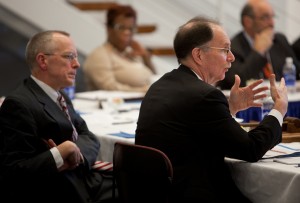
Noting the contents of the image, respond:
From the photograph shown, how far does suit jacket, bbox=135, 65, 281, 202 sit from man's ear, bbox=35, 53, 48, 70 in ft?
2.63

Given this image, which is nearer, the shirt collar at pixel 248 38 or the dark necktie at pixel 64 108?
the dark necktie at pixel 64 108

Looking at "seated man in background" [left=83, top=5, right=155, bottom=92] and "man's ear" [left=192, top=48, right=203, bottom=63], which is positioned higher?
"man's ear" [left=192, top=48, right=203, bottom=63]

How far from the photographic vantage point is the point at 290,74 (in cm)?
542

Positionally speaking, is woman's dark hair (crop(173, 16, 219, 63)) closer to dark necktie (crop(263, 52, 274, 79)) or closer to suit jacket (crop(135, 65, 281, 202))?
suit jacket (crop(135, 65, 281, 202))

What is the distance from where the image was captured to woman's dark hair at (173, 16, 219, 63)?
321cm

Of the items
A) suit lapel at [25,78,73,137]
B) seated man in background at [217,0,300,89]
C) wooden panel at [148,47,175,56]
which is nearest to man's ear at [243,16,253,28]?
seated man in background at [217,0,300,89]

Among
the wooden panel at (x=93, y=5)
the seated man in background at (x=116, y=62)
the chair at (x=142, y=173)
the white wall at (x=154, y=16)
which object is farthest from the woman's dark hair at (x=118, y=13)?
the chair at (x=142, y=173)

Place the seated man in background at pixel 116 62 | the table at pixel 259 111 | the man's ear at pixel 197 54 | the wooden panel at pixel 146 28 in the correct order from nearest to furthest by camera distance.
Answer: the man's ear at pixel 197 54 → the table at pixel 259 111 → the seated man in background at pixel 116 62 → the wooden panel at pixel 146 28

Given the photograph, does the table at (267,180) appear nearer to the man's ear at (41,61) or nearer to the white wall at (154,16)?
the man's ear at (41,61)

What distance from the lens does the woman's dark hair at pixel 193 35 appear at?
3.21 meters

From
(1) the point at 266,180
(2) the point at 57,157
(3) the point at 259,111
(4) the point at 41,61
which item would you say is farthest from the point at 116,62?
(1) the point at 266,180

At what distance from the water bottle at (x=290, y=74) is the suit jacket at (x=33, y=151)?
2349 millimetres

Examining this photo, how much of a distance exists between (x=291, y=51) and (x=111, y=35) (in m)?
1.61

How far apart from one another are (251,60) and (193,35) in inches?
93.7
